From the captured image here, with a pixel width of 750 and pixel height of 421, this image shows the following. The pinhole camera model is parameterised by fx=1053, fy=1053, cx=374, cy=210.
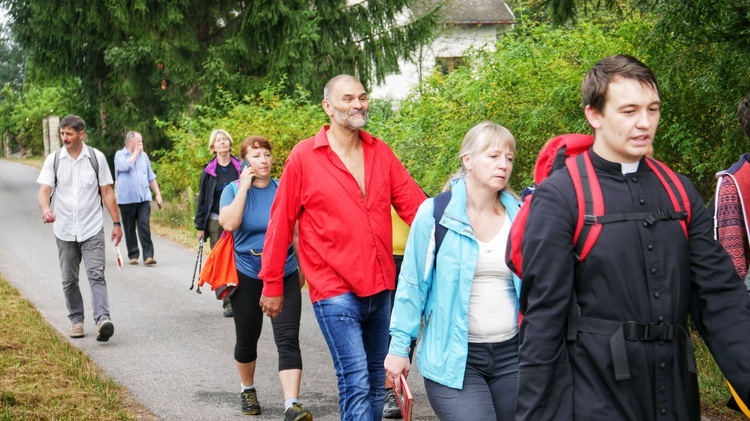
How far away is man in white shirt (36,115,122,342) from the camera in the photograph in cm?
975

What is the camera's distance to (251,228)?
721cm

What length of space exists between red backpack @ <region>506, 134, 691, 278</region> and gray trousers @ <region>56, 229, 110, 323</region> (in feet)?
22.9

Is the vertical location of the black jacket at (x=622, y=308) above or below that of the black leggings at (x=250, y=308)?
above

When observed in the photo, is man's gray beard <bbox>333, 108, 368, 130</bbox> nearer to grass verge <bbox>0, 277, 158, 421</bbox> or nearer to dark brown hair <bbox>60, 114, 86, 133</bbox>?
grass verge <bbox>0, 277, 158, 421</bbox>

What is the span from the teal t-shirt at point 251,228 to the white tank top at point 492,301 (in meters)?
2.96

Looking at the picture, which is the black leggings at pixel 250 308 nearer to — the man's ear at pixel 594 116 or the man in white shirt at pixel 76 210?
the man in white shirt at pixel 76 210

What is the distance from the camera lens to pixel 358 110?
5.62 meters

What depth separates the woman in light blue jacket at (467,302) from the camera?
169 inches

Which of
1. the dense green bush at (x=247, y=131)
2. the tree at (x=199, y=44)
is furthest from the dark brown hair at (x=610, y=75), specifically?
the tree at (x=199, y=44)

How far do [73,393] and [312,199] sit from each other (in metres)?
2.72

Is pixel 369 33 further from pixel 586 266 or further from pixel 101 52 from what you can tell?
pixel 586 266

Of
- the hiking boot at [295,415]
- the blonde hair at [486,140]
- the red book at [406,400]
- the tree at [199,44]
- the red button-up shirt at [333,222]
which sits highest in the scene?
the tree at [199,44]

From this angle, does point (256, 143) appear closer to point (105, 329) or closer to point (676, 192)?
point (105, 329)

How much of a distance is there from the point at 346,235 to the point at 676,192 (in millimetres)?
2495
